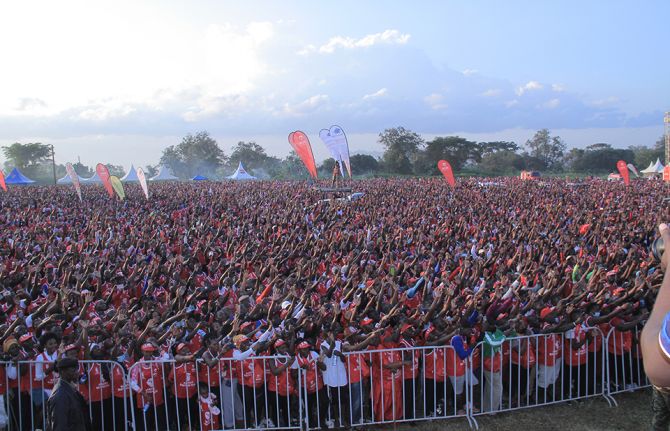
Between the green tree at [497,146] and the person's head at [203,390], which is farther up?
the green tree at [497,146]

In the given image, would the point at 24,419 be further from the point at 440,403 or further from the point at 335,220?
the point at 335,220

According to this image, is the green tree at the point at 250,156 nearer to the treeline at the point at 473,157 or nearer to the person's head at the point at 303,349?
the treeline at the point at 473,157

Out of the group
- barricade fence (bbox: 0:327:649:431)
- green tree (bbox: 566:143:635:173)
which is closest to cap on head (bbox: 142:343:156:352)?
barricade fence (bbox: 0:327:649:431)

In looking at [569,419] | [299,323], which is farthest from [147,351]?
[569,419]

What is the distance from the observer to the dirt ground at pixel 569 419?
211 inches

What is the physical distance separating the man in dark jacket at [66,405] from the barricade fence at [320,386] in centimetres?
113

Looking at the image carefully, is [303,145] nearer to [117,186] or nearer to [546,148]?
[117,186]

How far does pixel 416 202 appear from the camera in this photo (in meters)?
20.0

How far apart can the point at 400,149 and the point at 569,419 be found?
5649 centimetres

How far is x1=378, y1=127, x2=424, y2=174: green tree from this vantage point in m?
59.2

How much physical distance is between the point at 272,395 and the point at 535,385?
2.88 m

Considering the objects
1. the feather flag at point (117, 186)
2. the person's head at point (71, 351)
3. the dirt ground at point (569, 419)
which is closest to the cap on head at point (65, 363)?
the person's head at point (71, 351)

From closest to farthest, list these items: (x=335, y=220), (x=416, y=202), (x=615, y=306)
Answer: (x=615, y=306) < (x=335, y=220) < (x=416, y=202)

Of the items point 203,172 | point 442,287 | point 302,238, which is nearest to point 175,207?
point 302,238
